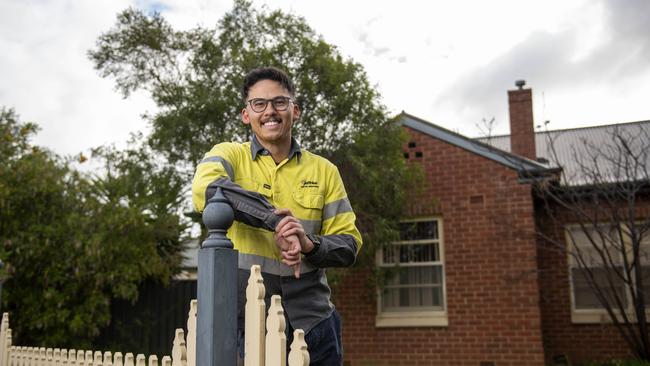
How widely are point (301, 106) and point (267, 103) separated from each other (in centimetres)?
710

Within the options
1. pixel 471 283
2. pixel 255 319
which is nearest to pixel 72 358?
pixel 255 319

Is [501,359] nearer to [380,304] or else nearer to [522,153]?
[380,304]

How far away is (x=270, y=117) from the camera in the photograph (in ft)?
7.25

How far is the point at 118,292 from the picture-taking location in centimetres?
1016

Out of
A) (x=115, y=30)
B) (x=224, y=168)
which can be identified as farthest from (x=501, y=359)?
(x=224, y=168)

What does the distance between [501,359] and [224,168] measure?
367 inches

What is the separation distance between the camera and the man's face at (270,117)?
2.21 meters

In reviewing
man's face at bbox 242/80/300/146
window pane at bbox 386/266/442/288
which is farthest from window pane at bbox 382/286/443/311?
man's face at bbox 242/80/300/146

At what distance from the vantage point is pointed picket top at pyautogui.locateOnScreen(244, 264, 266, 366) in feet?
6.15

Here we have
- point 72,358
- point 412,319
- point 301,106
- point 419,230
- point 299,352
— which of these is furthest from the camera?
point 419,230

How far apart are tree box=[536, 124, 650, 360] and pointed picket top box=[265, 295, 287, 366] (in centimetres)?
858

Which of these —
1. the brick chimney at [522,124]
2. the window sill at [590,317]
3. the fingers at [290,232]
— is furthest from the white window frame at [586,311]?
the fingers at [290,232]

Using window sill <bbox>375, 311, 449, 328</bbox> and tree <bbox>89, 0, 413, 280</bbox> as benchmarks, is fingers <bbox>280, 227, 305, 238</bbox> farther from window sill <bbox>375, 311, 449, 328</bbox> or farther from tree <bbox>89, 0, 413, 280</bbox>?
window sill <bbox>375, 311, 449, 328</bbox>

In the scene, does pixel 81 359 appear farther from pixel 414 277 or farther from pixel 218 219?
pixel 414 277
